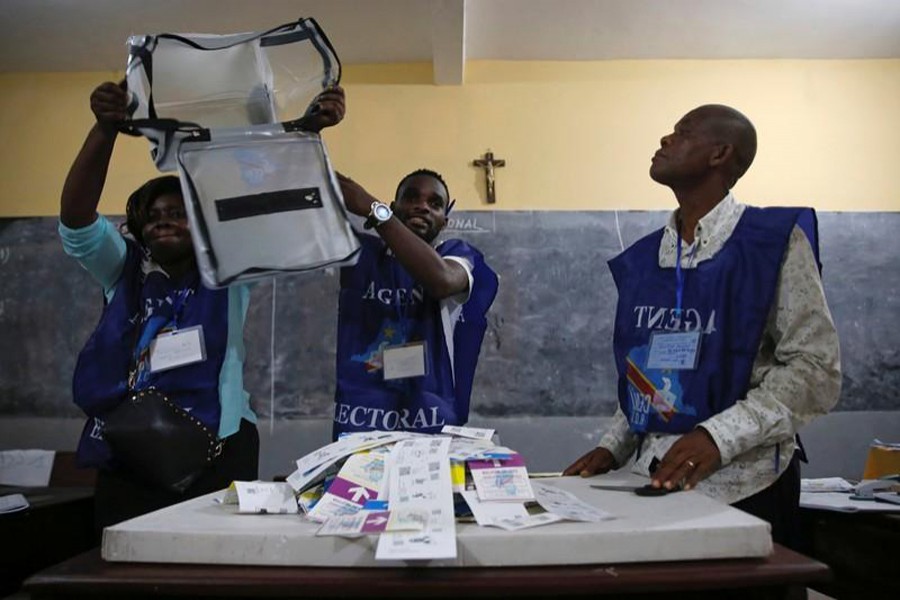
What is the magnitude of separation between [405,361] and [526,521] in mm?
811

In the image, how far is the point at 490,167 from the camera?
3369mm

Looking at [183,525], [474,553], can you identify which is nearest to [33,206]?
[183,525]

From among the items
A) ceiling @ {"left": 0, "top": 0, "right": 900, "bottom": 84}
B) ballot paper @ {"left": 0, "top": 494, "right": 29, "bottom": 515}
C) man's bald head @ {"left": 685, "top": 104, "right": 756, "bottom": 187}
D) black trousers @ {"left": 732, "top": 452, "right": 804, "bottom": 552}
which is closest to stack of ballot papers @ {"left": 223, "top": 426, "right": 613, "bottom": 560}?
black trousers @ {"left": 732, "top": 452, "right": 804, "bottom": 552}

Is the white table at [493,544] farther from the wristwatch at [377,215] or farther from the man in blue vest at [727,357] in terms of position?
the wristwatch at [377,215]

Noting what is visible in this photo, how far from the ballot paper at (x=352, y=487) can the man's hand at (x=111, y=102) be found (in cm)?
83

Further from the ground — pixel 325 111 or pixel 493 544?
pixel 325 111

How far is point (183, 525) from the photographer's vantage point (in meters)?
0.75

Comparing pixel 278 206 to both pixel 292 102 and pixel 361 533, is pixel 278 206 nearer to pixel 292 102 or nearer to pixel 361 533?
pixel 292 102

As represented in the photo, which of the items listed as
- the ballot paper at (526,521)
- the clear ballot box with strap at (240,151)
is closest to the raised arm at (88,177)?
the clear ballot box with strap at (240,151)

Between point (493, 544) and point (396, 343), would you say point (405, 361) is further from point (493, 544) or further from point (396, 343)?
point (493, 544)

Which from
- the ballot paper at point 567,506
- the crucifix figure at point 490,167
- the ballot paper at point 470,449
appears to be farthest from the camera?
the crucifix figure at point 490,167

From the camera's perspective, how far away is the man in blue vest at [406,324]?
58.2 inches

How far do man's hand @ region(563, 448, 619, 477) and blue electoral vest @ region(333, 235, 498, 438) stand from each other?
12.5 inches

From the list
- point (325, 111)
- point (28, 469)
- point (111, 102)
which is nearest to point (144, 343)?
point (111, 102)
